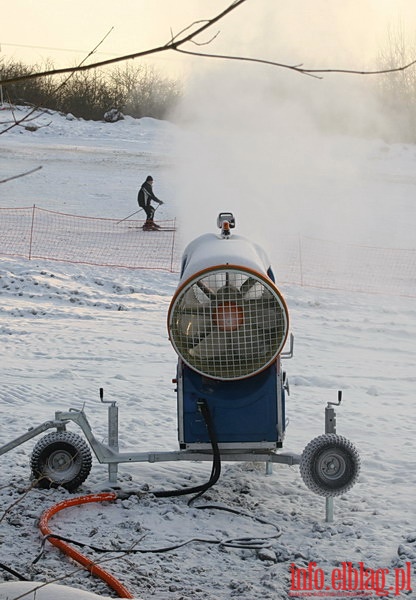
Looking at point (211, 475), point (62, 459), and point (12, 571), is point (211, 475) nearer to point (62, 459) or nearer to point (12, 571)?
point (62, 459)

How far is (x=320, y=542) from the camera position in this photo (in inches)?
208

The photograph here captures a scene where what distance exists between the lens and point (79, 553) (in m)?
4.91

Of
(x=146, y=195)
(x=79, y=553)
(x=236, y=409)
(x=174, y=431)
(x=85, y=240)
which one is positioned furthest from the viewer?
(x=146, y=195)

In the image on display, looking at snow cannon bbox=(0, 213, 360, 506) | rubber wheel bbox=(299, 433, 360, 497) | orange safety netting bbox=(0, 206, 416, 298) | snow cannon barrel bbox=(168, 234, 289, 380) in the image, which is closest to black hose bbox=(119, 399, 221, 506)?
snow cannon bbox=(0, 213, 360, 506)

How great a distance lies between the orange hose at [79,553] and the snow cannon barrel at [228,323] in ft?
Result: 3.27

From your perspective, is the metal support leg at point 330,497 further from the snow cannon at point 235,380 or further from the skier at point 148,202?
the skier at point 148,202

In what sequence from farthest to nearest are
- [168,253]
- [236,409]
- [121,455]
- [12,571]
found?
[168,253]
[121,455]
[236,409]
[12,571]

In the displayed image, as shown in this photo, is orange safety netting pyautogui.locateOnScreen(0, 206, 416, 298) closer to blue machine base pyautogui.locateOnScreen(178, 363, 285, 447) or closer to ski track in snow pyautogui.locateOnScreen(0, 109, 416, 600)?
ski track in snow pyautogui.locateOnScreen(0, 109, 416, 600)

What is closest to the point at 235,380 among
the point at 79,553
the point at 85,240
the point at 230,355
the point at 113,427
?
the point at 230,355

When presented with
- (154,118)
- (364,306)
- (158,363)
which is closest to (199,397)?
(158,363)

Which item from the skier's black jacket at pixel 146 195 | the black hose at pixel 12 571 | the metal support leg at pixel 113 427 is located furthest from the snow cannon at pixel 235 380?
the skier's black jacket at pixel 146 195

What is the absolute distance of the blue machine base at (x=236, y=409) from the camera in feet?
18.5

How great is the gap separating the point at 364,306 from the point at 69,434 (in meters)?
8.36

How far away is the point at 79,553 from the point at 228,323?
1.62 m
